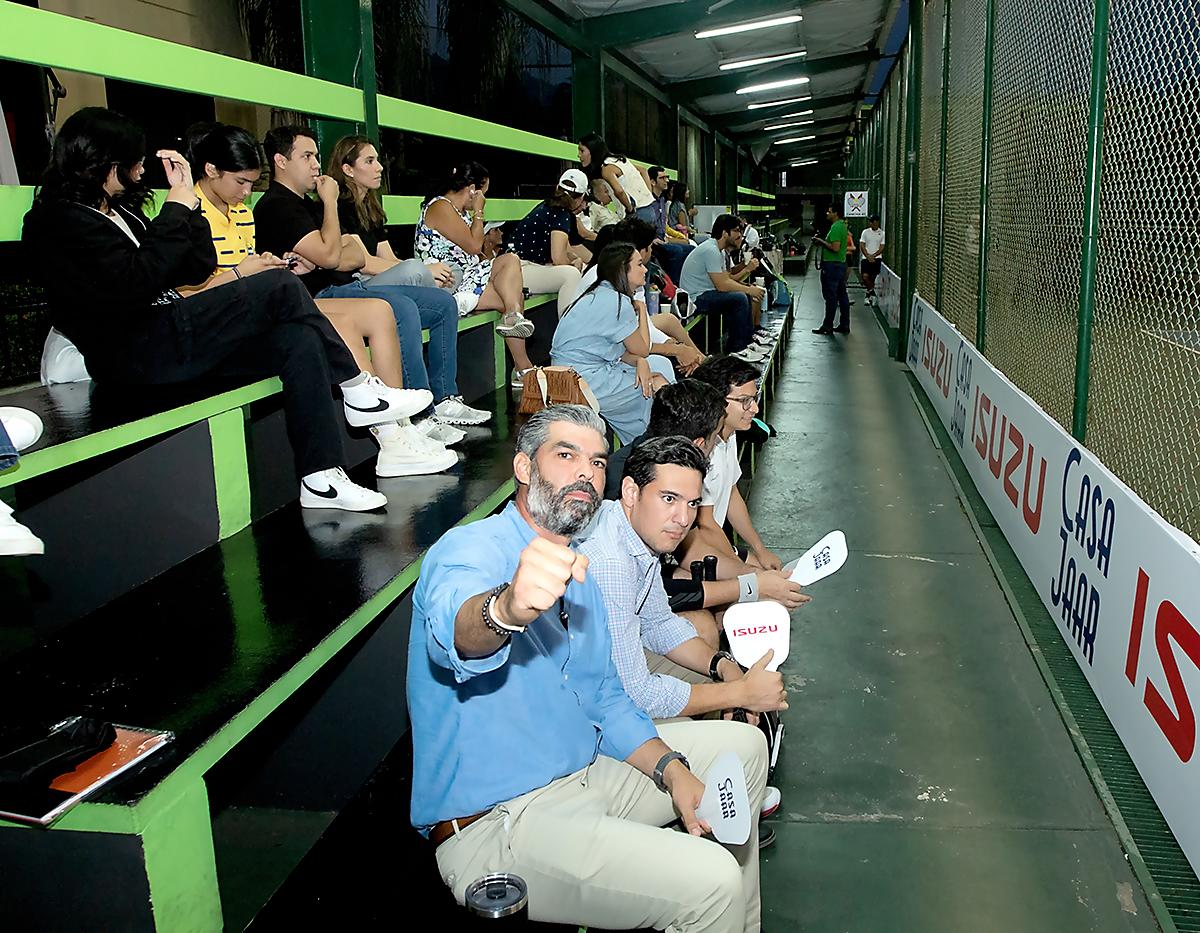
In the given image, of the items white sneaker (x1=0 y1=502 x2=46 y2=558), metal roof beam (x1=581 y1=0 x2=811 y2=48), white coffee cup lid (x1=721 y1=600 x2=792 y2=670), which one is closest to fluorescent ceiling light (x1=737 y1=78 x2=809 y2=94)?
metal roof beam (x1=581 y1=0 x2=811 y2=48)

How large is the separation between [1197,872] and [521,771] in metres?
1.89

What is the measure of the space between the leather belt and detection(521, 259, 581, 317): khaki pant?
549 cm

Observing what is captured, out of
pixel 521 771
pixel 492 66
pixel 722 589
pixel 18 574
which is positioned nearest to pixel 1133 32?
pixel 722 589

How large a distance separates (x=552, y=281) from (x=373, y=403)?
3695mm

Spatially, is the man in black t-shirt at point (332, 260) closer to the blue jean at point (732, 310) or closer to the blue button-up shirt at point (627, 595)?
the blue button-up shirt at point (627, 595)

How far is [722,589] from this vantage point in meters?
3.78

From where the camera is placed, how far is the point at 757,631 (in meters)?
3.00

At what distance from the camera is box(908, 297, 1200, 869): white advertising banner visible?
9.93 feet

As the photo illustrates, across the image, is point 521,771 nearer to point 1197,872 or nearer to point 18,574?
point 18,574

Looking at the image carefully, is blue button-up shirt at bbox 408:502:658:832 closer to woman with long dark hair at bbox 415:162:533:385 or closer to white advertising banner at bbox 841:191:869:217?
woman with long dark hair at bbox 415:162:533:385

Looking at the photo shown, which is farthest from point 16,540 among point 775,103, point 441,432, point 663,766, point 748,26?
point 775,103

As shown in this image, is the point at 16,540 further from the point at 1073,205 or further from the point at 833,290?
the point at 833,290

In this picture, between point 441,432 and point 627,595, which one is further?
point 441,432

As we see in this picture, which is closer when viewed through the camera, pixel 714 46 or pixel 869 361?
pixel 869 361
